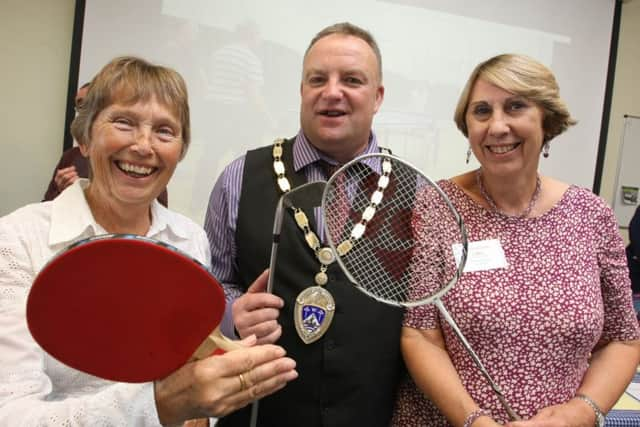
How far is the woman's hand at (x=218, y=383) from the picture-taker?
698 millimetres

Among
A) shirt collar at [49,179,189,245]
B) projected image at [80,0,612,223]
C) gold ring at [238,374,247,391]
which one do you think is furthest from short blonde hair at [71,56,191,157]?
projected image at [80,0,612,223]

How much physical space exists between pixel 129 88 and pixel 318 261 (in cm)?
65

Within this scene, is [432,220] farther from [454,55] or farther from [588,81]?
[588,81]

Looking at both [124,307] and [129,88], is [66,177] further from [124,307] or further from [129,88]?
[124,307]

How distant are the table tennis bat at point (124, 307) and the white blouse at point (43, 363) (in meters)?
0.08

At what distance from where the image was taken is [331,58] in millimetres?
1350

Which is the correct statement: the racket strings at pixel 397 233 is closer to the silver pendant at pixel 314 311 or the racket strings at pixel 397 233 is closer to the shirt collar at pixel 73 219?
the silver pendant at pixel 314 311

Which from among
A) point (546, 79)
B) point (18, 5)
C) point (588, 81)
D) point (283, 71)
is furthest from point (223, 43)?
point (588, 81)

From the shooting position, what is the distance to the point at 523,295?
123 centimetres

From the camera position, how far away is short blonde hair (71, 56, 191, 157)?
1.01 metres

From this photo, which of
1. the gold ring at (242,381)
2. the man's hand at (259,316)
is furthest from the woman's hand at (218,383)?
the man's hand at (259,316)

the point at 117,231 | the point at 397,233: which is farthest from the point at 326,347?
the point at 117,231

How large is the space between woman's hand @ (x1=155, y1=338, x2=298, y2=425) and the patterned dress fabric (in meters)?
0.65

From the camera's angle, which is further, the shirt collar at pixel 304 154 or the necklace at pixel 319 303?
the shirt collar at pixel 304 154
